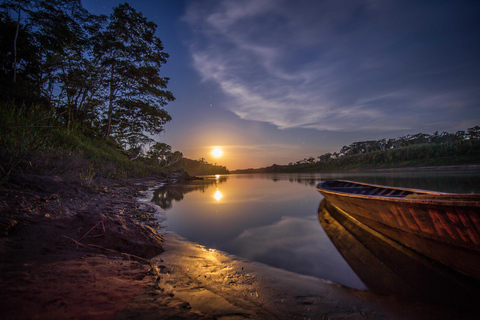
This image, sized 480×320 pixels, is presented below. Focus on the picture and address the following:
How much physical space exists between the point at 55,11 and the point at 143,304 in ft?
61.0

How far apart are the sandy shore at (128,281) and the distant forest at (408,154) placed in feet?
243

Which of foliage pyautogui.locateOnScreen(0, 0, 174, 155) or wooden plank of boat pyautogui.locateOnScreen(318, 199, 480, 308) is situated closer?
wooden plank of boat pyautogui.locateOnScreen(318, 199, 480, 308)

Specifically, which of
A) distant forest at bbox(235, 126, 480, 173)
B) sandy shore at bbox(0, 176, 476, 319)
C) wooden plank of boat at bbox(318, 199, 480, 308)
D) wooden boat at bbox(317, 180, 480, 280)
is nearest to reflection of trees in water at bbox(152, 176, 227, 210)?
sandy shore at bbox(0, 176, 476, 319)

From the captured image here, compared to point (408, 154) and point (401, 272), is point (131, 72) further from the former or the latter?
point (408, 154)

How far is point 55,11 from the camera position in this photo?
11664mm

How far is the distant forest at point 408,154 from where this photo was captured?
53.0 m

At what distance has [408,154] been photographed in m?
62.8

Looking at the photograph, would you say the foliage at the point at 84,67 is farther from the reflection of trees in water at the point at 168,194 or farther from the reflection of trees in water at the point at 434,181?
the reflection of trees in water at the point at 434,181

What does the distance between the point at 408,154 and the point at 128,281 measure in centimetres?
8537

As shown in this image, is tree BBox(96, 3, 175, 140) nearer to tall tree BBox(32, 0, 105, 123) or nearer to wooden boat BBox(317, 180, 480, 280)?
tall tree BBox(32, 0, 105, 123)

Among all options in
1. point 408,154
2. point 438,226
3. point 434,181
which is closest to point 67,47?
point 438,226

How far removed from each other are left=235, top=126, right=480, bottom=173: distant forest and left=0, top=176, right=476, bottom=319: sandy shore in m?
74.0

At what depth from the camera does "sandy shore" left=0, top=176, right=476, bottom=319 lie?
1152 millimetres

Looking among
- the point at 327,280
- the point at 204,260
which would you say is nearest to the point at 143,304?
the point at 204,260
